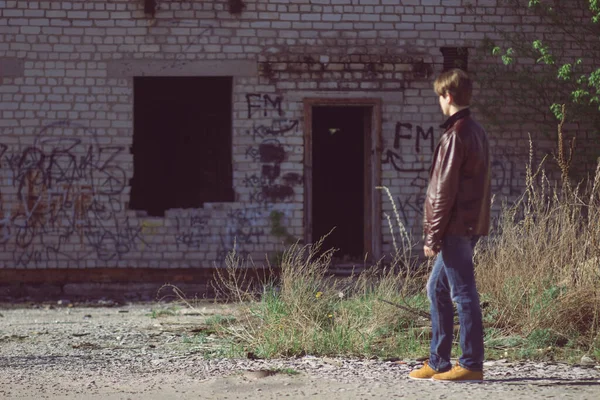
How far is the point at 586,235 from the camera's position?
7.45 m

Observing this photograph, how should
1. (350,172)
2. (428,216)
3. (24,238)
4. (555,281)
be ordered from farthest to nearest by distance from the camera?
(350,172) < (24,238) < (555,281) < (428,216)

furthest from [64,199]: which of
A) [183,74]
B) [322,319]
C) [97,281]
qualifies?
[322,319]

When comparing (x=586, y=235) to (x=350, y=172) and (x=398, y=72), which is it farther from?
(x=350, y=172)

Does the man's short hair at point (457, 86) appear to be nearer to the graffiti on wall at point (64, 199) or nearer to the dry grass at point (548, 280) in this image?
the dry grass at point (548, 280)

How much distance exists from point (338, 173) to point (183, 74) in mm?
3765

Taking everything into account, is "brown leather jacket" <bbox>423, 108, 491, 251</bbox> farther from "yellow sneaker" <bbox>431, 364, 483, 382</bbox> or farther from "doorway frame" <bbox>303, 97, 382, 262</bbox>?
"doorway frame" <bbox>303, 97, 382, 262</bbox>

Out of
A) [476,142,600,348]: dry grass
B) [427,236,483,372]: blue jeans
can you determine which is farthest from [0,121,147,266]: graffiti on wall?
[427,236,483,372]: blue jeans

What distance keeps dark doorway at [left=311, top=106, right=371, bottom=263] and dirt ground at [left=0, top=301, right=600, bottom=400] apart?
742cm

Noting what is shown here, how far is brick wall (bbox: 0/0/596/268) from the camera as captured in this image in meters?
12.3

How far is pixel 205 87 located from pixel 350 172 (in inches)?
137

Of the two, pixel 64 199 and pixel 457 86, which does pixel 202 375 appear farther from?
pixel 64 199

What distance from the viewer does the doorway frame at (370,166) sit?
12.5m

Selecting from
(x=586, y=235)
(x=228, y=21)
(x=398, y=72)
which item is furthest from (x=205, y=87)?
(x=586, y=235)

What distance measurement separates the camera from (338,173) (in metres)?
15.2
